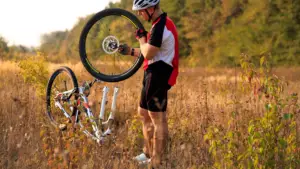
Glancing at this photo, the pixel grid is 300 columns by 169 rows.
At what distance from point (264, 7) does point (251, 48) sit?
294cm

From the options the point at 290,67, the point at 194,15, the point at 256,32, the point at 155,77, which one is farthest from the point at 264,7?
the point at 155,77

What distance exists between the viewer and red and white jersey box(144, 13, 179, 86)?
15.1 feet

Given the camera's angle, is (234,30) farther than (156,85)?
Yes

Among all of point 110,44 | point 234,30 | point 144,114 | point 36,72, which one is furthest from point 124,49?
point 234,30

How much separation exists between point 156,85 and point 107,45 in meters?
0.79

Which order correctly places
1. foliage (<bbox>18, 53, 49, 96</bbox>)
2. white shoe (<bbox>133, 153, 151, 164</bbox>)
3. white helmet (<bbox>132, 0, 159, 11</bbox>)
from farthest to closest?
foliage (<bbox>18, 53, 49, 96</bbox>) < white shoe (<bbox>133, 153, 151, 164</bbox>) < white helmet (<bbox>132, 0, 159, 11</bbox>)

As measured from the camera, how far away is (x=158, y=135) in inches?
194

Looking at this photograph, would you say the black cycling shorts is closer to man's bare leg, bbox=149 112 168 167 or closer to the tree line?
man's bare leg, bbox=149 112 168 167

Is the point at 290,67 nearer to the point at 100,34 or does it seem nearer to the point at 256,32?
the point at 256,32

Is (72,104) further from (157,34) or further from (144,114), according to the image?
(157,34)

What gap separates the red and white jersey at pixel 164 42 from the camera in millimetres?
4594

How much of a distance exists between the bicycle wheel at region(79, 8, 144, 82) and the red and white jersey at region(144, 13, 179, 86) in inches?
18.7

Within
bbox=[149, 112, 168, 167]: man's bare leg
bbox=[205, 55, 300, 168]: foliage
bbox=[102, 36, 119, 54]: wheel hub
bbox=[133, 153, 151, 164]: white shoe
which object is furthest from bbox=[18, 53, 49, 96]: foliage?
bbox=[205, 55, 300, 168]: foliage

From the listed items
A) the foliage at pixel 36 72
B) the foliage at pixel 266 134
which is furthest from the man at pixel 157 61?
the foliage at pixel 36 72
